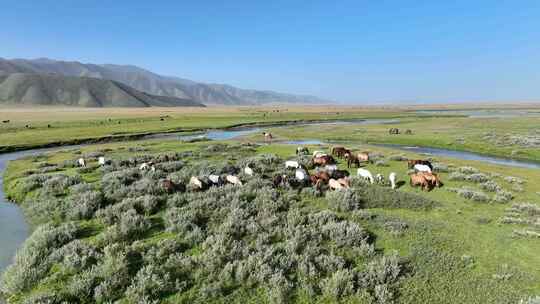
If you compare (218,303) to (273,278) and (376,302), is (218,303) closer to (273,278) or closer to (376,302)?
(273,278)

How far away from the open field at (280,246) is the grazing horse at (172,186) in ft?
1.04

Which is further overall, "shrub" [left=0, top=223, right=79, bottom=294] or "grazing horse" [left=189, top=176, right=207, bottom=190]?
"grazing horse" [left=189, top=176, right=207, bottom=190]

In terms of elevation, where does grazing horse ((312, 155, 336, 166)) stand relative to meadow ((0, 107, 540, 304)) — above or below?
above

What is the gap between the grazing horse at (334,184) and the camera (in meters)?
13.8

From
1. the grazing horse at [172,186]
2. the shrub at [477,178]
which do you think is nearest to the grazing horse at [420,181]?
the shrub at [477,178]

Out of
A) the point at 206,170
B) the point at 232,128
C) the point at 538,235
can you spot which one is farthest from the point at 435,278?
the point at 232,128

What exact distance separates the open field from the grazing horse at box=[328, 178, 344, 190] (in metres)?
0.96

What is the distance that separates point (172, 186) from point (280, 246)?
7.08 meters

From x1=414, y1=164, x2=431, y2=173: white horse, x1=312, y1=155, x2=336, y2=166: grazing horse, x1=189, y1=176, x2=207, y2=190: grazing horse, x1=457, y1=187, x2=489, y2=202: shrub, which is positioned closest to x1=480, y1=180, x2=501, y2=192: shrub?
x1=457, y1=187, x2=489, y2=202: shrub

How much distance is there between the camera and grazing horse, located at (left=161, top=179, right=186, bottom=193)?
1380cm

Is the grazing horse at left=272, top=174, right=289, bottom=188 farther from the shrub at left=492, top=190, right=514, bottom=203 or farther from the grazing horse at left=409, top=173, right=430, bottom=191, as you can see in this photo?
the shrub at left=492, top=190, right=514, bottom=203

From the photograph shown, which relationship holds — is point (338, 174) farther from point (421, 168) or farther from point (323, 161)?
point (421, 168)

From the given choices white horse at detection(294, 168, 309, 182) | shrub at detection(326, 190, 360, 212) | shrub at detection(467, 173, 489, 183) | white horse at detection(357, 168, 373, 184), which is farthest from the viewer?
shrub at detection(467, 173, 489, 183)

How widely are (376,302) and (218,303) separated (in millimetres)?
3736
